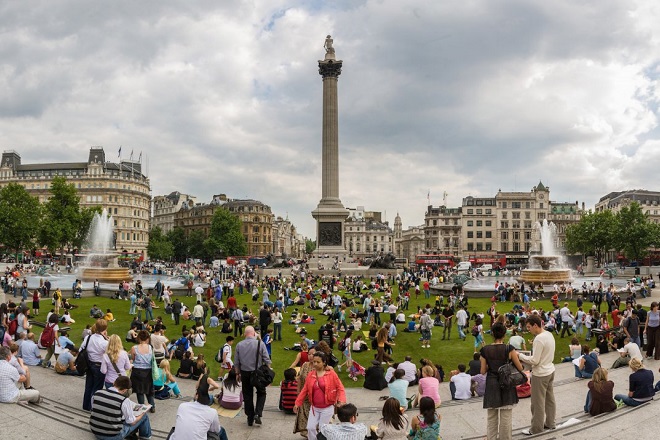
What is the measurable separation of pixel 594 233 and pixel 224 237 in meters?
74.5

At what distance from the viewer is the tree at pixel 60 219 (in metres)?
78.4

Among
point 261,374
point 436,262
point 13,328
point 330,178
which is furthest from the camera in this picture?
point 436,262

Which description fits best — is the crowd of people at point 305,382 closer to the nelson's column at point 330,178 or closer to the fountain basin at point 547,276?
the fountain basin at point 547,276

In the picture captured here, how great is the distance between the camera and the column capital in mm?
71250

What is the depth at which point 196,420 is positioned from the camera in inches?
299

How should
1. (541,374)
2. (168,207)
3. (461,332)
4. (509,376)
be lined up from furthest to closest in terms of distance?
(168,207) → (461,332) → (541,374) → (509,376)

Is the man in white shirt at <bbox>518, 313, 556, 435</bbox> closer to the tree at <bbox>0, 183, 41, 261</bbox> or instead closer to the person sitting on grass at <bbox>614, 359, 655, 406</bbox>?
the person sitting on grass at <bbox>614, 359, 655, 406</bbox>

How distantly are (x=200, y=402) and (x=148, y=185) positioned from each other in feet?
406

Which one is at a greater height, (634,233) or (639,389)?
(634,233)

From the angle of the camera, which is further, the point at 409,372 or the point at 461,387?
the point at 409,372

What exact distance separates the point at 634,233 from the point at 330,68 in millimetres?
51455

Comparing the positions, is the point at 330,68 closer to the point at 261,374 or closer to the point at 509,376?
the point at 261,374

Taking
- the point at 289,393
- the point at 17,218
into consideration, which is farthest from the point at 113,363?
the point at 17,218

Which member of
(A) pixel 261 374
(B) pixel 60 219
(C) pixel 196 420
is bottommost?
(C) pixel 196 420
